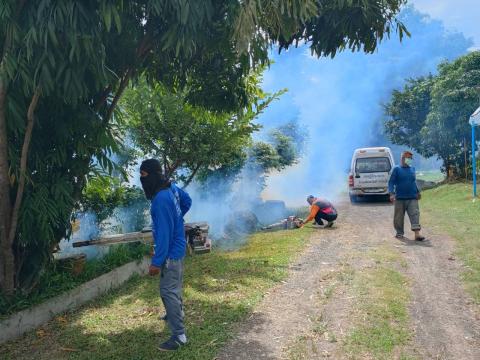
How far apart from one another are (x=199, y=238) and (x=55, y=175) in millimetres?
4929

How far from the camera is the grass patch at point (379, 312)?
14.9 feet

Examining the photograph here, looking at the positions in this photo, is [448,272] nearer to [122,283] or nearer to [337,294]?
[337,294]

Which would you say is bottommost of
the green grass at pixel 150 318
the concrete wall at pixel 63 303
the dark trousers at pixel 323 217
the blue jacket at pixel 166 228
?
the green grass at pixel 150 318

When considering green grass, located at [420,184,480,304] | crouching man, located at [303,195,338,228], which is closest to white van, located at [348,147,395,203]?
green grass, located at [420,184,480,304]

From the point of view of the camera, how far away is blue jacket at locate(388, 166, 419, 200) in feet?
32.0

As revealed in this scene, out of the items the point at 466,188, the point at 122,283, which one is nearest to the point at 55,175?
the point at 122,283

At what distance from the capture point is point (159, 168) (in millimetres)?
4691

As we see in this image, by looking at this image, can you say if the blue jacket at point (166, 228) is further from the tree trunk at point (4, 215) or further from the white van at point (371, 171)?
the white van at point (371, 171)

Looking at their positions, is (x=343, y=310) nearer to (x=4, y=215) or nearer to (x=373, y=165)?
(x=4, y=215)

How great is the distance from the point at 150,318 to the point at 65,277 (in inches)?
64.1

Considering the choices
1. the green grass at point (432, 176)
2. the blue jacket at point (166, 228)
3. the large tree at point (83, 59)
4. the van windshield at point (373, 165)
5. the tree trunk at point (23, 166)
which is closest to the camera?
the large tree at point (83, 59)

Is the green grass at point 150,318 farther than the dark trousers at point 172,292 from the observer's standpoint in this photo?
Yes

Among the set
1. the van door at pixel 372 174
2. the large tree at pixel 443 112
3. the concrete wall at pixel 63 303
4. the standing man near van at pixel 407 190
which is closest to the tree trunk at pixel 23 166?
the concrete wall at pixel 63 303

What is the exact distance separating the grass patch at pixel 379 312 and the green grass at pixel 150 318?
4.19 ft
